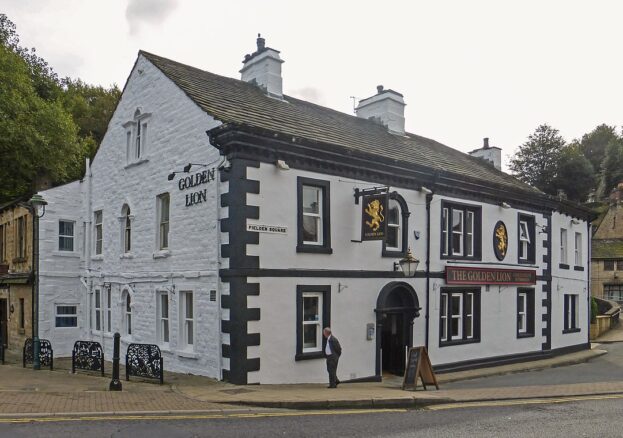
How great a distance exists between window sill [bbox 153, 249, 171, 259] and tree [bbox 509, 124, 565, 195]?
62.3 m

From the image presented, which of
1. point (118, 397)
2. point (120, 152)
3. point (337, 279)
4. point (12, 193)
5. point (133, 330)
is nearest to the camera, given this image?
point (118, 397)

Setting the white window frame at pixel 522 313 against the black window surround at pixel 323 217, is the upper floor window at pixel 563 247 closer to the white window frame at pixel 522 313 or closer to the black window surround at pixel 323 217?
the white window frame at pixel 522 313

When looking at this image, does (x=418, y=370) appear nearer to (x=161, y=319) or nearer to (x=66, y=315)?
(x=161, y=319)

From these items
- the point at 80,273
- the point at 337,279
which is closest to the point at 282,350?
the point at 337,279

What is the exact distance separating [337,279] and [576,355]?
1519 cm

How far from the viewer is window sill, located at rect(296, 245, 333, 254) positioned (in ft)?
50.1

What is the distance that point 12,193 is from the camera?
35.8m

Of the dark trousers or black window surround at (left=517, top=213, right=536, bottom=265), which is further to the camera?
black window surround at (left=517, top=213, right=536, bottom=265)

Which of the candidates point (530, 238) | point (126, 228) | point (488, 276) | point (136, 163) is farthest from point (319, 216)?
point (530, 238)

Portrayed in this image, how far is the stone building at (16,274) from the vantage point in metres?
23.5

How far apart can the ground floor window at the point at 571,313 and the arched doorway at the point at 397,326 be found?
1153 centimetres

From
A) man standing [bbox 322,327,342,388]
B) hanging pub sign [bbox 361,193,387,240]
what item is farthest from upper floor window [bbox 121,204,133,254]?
man standing [bbox 322,327,342,388]

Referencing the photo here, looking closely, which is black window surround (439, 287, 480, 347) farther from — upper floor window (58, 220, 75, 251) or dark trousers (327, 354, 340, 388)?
upper floor window (58, 220, 75, 251)

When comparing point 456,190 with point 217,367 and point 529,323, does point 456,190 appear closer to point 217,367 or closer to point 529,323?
point 529,323
